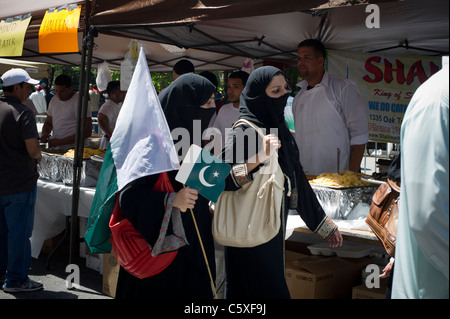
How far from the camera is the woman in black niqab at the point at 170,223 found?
273 cm

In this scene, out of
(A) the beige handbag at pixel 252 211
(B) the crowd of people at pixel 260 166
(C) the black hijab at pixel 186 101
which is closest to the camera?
(B) the crowd of people at pixel 260 166

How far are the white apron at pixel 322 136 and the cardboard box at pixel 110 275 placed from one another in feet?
6.48

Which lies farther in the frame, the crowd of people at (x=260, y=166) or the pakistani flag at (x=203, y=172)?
the pakistani flag at (x=203, y=172)

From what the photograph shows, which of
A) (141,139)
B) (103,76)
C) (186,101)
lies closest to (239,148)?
(186,101)

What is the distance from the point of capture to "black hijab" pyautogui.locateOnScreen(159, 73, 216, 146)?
2.91m

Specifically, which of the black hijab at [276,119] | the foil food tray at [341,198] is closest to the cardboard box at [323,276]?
the foil food tray at [341,198]

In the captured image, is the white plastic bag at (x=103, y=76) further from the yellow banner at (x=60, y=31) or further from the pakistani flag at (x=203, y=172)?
the pakistani flag at (x=203, y=172)

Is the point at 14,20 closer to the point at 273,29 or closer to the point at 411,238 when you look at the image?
the point at 273,29

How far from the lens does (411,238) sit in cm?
176

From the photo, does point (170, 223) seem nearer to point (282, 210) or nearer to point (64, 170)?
point (282, 210)

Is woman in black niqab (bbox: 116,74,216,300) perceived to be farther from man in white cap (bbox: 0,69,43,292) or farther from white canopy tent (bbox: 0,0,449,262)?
man in white cap (bbox: 0,69,43,292)

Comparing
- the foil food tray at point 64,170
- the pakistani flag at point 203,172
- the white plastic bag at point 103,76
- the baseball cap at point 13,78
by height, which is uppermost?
the white plastic bag at point 103,76

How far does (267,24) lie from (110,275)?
9.54 ft

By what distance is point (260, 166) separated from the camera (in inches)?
123
